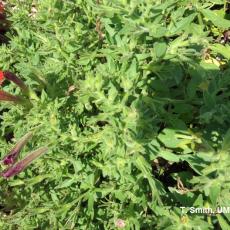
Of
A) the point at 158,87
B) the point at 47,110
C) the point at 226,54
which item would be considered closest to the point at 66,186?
the point at 47,110

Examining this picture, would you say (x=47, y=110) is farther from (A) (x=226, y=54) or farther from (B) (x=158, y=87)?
(A) (x=226, y=54)

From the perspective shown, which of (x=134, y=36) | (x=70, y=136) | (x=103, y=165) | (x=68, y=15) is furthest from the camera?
(x=68, y=15)

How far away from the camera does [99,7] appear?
2.05m

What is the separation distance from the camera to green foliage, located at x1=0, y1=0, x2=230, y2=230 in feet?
6.51

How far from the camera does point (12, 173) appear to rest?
7.22 ft

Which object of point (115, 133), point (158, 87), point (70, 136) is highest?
point (158, 87)

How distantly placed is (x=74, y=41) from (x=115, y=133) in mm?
714

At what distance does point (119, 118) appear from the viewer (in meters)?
2.04

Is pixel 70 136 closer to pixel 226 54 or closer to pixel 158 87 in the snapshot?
pixel 158 87

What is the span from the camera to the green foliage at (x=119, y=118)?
6.51 feet

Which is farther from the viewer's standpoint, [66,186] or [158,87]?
[66,186]

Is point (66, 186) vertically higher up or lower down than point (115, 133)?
lower down

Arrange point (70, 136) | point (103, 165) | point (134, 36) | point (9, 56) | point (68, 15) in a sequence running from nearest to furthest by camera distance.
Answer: point (134, 36), point (70, 136), point (103, 165), point (68, 15), point (9, 56)

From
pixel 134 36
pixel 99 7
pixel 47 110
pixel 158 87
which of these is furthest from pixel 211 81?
pixel 47 110
